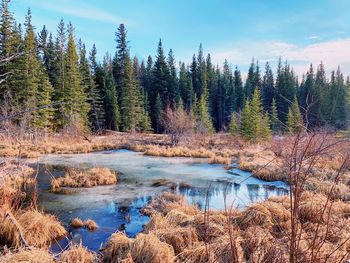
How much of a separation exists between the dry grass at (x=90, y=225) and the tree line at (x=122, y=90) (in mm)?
11558

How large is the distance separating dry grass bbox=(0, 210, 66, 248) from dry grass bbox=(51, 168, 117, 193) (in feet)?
14.9

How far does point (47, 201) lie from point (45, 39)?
39922 millimetres

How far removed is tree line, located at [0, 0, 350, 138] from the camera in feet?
94.8

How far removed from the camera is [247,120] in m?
28.9

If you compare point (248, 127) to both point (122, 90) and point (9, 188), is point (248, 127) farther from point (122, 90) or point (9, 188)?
point (9, 188)

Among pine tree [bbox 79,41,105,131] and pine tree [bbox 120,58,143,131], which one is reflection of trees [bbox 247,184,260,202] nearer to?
pine tree [bbox 120,58,143,131]

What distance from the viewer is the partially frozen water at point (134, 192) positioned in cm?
791

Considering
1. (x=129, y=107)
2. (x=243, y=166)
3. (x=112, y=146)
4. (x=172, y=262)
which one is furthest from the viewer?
(x=129, y=107)

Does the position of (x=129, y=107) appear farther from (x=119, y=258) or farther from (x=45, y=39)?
(x=119, y=258)

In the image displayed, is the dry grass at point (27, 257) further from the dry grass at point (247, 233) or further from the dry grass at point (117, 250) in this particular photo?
the dry grass at point (247, 233)

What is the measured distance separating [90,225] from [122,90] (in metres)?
34.0

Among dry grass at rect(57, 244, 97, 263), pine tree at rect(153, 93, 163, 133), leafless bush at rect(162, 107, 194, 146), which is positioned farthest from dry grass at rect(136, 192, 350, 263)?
pine tree at rect(153, 93, 163, 133)

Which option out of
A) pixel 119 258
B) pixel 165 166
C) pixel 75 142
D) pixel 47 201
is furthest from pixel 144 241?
pixel 75 142

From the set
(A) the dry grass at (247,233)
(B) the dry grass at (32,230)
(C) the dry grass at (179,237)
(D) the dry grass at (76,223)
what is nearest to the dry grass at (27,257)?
(B) the dry grass at (32,230)
